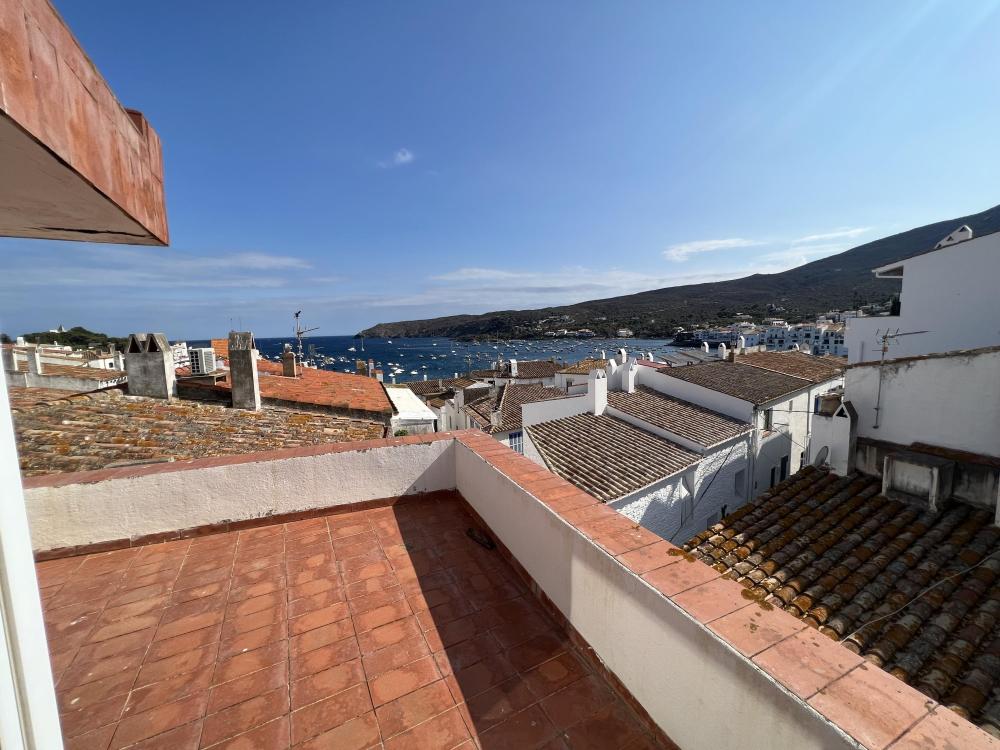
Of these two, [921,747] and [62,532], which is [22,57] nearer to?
[921,747]

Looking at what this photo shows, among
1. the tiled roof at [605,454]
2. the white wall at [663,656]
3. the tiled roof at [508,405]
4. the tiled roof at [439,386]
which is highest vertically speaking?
the white wall at [663,656]

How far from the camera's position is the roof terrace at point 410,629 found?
156 cm

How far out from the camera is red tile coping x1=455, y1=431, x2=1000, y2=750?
1222 millimetres

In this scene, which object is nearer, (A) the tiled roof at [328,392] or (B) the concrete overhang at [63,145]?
(B) the concrete overhang at [63,145]

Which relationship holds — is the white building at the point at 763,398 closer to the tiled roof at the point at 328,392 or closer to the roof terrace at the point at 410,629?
the tiled roof at the point at 328,392

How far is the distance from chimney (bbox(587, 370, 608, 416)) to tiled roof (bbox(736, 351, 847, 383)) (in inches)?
409

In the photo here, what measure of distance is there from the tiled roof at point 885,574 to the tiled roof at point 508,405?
13.1 m

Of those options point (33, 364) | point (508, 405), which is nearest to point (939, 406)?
point (508, 405)

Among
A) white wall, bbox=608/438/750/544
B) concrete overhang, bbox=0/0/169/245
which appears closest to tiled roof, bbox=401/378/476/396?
white wall, bbox=608/438/750/544

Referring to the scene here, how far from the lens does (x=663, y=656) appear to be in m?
1.85

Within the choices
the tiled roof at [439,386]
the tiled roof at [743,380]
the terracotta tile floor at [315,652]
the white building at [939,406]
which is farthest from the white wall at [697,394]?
the tiled roof at [439,386]

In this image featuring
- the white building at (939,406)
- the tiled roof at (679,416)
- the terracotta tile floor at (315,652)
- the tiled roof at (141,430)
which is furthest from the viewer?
the tiled roof at (679,416)

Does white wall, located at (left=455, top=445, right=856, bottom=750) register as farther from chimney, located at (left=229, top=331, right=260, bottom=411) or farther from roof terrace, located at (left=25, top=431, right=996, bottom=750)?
chimney, located at (left=229, top=331, right=260, bottom=411)

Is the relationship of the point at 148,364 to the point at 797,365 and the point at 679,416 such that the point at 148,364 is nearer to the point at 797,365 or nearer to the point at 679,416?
the point at 679,416
